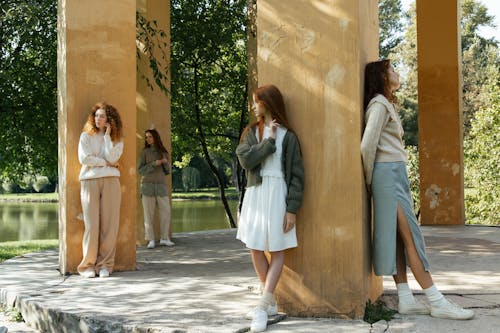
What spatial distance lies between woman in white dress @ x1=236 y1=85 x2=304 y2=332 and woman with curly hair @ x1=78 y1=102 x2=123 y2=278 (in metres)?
2.66

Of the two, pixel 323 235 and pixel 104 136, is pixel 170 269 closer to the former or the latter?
pixel 104 136

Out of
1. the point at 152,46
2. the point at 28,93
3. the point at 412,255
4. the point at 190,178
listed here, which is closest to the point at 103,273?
the point at 412,255

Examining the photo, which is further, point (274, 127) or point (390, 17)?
point (390, 17)

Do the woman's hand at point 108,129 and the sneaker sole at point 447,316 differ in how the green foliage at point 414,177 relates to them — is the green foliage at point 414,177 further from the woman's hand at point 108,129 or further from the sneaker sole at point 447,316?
the sneaker sole at point 447,316

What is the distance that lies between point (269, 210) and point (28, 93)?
8.49 meters

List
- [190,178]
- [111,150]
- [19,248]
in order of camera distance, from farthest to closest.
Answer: [190,178]
[19,248]
[111,150]

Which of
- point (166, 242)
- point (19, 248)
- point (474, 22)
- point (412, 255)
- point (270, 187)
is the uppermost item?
point (474, 22)

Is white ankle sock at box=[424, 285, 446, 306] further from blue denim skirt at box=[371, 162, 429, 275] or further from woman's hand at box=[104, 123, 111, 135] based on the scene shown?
woman's hand at box=[104, 123, 111, 135]

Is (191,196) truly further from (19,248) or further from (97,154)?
(97,154)

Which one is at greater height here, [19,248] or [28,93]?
[28,93]

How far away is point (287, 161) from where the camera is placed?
450 cm

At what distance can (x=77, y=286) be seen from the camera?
604cm

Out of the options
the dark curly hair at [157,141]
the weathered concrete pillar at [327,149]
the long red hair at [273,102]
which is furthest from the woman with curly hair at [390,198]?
the dark curly hair at [157,141]

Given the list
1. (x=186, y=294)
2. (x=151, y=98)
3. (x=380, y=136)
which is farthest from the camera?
(x=151, y=98)
